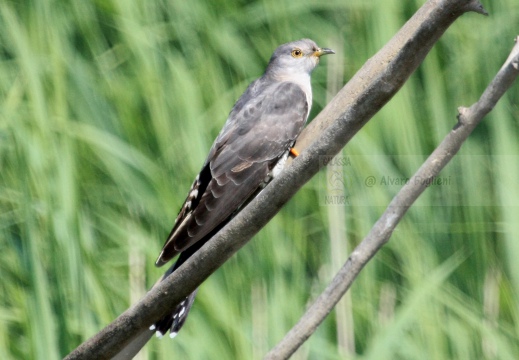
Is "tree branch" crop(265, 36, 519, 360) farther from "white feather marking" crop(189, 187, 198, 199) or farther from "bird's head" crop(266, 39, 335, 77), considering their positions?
"bird's head" crop(266, 39, 335, 77)

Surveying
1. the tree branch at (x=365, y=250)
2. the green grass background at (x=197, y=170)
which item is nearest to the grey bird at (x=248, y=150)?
the green grass background at (x=197, y=170)

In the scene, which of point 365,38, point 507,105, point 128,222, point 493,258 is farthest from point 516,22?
point 128,222

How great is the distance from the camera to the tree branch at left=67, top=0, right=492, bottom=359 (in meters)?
1.93

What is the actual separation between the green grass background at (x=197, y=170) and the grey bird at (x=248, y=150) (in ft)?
0.88

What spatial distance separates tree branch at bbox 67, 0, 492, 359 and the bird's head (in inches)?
70.5

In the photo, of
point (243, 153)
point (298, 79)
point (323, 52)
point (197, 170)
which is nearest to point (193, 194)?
point (243, 153)

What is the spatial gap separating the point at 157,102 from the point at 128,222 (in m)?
0.62

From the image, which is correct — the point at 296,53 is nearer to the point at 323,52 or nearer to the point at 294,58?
the point at 294,58

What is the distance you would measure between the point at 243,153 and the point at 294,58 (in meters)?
0.74

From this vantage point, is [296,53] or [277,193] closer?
[277,193]

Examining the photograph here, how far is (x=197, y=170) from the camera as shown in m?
3.82

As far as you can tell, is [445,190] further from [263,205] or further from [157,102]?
[263,205]

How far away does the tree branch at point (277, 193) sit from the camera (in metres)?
1.93

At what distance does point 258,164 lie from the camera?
3.44 m
